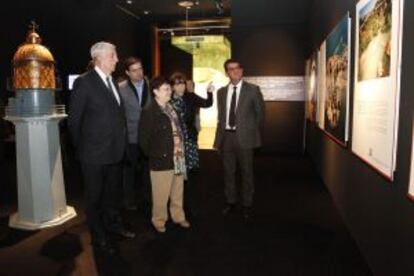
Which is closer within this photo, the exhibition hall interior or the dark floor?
the exhibition hall interior

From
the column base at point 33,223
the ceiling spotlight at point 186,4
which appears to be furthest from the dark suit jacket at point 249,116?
the ceiling spotlight at point 186,4

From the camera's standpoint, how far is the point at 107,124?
3.42 m

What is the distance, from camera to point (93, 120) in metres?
3.40

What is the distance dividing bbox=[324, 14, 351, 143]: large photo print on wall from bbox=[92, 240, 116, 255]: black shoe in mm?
2315

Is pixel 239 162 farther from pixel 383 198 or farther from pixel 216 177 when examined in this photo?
pixel 216 177

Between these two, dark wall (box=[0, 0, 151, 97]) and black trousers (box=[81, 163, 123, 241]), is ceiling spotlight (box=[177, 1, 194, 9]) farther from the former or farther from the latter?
black trousers (box=[81, 163, 123, 241])

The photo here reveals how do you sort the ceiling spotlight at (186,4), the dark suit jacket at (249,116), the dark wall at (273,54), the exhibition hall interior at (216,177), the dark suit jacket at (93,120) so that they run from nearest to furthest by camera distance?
the exhibition hall interior at (216,177), the dark suit jacket at (93,120), the dark suit jacket at (249,116), the dark wall at (273,54), the ceiling spotlight at (186,4)

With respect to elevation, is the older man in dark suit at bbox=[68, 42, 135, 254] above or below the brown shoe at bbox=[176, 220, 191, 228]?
above

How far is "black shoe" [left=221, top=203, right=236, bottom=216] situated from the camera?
456 cm

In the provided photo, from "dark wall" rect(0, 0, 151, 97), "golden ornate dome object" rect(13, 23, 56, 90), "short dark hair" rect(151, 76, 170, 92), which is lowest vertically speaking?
"short dark hair" rect(151, 76, 170, 92)

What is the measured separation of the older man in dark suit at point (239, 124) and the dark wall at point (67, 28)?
19.5ft

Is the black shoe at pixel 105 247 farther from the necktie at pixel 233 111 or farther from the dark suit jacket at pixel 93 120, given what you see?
the necktie at pixel 233 111

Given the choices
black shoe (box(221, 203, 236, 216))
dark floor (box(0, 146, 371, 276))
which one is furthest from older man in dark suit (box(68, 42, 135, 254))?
black shoe (box(221, 203, 236, 216))

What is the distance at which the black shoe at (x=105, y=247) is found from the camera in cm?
349
